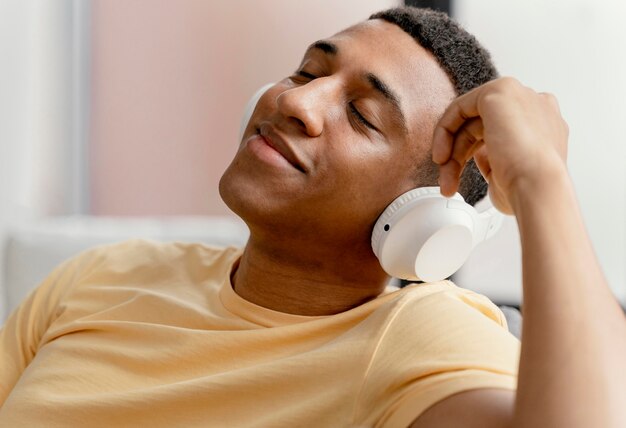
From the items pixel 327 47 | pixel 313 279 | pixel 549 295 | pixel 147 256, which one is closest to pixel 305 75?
pixel 327 47

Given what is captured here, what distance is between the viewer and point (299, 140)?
138 centimetres

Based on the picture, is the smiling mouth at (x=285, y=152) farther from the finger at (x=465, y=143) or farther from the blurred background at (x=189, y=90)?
the blurred background at (x=189, y=90)

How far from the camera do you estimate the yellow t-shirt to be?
1.13m

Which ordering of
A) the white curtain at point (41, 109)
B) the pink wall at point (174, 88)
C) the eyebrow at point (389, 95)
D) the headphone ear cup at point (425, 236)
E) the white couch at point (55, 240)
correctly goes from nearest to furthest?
the headphone ear cup at point (425, 236)
the eyebrow at point (389, 95)
the white couch at point (55, 240)
the white curtain at point (41, 109)
the pink wall at point (174, 88)

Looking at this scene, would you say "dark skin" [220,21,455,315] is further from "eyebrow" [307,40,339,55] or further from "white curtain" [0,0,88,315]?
"white curtain" [0,0,88,315]

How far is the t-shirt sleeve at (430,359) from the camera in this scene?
1.06 meters

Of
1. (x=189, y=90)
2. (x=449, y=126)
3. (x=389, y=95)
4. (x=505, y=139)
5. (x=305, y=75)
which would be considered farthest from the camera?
(x=189, y=90)

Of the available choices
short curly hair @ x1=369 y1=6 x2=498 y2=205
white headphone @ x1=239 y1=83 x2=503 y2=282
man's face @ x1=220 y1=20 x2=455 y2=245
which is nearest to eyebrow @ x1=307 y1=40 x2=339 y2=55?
man's face @ x1=220 y1=20 x2=455 y2=245

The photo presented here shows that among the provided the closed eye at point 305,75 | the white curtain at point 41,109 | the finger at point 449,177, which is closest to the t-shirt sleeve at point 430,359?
the finger at point 449,177

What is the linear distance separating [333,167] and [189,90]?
6.41ft

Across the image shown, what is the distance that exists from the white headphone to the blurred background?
5.07ft

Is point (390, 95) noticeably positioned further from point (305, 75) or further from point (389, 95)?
point (305, 75)

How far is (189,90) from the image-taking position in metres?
3.24

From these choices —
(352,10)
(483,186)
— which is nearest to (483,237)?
(483,186)
